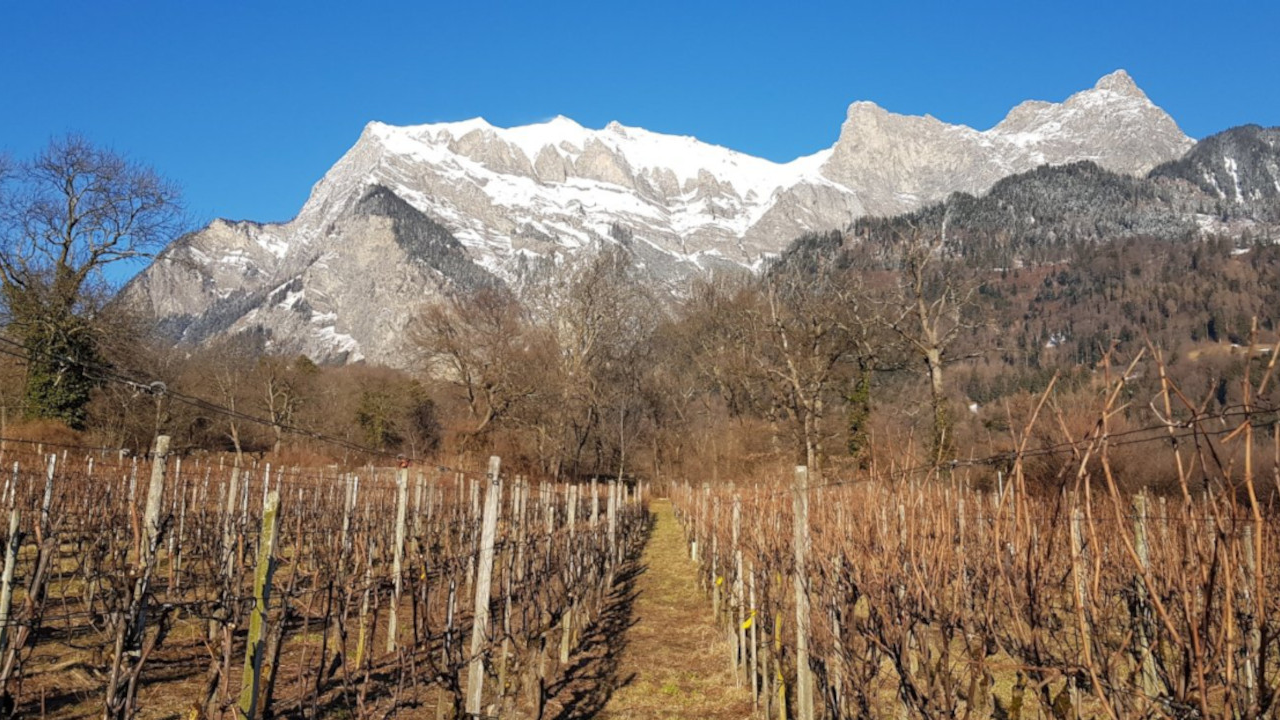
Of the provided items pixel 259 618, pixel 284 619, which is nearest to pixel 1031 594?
pixel 259 618

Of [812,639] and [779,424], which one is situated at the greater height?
[779,424]

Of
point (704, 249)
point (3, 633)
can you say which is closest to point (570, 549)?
point (3, 633)

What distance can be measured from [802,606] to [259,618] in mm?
3551

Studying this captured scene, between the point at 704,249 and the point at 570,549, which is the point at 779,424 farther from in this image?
the point at 704,249

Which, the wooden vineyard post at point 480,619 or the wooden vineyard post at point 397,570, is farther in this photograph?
the wooden vineyard post at point 397,570

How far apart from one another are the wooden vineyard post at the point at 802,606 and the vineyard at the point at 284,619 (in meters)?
2.15

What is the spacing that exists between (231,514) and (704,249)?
188m

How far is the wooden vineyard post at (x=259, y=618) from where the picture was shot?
402 cm

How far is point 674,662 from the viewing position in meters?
9.44

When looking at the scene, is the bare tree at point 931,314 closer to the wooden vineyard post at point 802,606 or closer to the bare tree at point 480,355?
the wooden vineyard post at point 802,606

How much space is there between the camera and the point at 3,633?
4590mm

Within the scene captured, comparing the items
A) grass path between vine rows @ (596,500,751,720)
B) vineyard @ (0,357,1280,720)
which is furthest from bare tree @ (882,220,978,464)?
grass path between vine rows @ (596,500,751,720)

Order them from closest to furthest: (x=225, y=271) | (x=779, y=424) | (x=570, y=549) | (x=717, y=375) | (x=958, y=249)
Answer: (x=570, y=549) < (x=779, y=424) < (x=717, y=375) < (x=958, y=249) < (x=225, y=271)

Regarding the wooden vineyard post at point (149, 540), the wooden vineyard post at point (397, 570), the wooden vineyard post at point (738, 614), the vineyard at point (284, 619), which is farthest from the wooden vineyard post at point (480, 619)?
the wooden vineyard post at point (738, 614)
